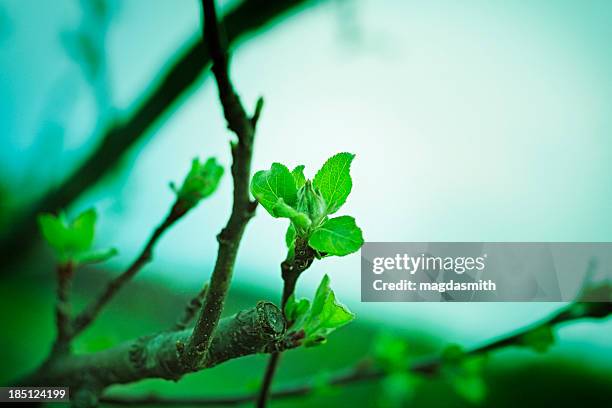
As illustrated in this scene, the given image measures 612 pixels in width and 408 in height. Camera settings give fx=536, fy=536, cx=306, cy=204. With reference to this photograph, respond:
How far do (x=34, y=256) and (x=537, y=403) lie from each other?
4.06 ft

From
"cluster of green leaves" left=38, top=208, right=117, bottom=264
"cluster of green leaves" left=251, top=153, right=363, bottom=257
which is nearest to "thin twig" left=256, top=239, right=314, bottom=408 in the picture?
"cluster of green leaves" left=251, top=153, right=363, bottom=257

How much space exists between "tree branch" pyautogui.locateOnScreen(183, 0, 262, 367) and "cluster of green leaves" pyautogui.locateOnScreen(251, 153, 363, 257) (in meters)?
0.01

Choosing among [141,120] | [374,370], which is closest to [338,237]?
[374,370]

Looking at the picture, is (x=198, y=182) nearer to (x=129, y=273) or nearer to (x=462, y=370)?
(x=129, y=273)

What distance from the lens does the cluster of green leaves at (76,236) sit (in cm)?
36

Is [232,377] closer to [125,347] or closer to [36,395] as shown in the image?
[36,395]

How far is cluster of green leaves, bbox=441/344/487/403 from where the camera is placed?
0.45 meters

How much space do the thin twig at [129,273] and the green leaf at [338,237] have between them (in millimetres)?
116

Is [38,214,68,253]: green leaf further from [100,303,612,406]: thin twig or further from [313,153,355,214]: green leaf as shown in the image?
[313,153,355,214]: green leaf

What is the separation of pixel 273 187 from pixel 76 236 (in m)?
0.20

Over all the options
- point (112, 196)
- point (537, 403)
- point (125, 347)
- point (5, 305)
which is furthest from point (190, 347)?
point (537, 403)

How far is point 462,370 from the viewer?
1.55 feet

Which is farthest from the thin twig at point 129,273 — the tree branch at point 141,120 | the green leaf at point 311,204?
the tree branch at point 141,120

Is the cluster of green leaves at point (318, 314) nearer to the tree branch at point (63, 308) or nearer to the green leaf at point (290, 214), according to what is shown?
the green leaf at point (290, 214)
